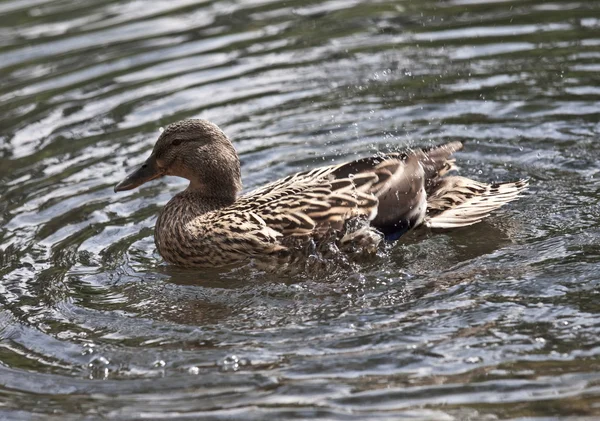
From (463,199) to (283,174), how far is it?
2111 millimetres

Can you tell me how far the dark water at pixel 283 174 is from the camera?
6.34 meters

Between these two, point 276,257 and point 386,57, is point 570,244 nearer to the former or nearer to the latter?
point 276,257

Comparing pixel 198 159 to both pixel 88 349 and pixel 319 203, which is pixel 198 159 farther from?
pixel 88 349

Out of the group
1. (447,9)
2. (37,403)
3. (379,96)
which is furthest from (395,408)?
(447,9)

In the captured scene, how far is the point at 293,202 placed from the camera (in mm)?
8391

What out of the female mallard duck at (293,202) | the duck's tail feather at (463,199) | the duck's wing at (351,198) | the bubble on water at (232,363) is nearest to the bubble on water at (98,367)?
the bubble on water at (232,363)

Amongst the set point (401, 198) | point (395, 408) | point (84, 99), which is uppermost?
point (84, 99)

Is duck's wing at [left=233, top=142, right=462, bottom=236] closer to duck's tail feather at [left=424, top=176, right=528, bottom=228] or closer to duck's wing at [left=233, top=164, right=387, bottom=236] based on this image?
duck's wing at [left=233, top=164, right=387, bottom=236]

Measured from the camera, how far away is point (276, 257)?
27.0 ft

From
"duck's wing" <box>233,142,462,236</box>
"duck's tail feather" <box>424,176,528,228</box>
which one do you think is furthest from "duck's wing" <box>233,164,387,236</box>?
"duck's tail feather" <box>424,176,528,228</box>

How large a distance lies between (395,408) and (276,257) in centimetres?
252

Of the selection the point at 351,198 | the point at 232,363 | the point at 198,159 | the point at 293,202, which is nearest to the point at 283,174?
the point at 198,159

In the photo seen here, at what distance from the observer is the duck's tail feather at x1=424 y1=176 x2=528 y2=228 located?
8578 mm

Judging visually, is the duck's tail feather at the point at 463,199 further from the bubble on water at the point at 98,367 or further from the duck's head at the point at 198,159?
the bubble on water at the point at 98,367
